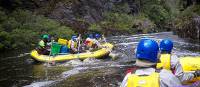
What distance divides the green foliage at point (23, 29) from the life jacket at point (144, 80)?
20.4 meters

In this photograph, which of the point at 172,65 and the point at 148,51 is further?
the point at 172,65

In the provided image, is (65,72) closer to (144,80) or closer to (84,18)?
(144,80)

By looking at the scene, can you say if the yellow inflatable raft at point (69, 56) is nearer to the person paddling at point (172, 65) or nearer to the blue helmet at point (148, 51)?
the person paddling at point (172, 65)

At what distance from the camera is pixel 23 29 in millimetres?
30312

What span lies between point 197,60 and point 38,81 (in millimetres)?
7879

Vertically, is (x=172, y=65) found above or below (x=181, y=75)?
below

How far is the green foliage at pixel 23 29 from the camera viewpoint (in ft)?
83.3

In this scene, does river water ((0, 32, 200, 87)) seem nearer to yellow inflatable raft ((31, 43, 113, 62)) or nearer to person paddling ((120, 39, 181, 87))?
yellow inflatable raft ((31, 43, 113, 62))

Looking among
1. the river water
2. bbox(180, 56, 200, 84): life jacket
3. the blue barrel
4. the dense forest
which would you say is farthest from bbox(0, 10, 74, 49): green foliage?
bbox(180, 56, 200, 84): life jacket

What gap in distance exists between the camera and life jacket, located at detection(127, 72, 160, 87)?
137 inches

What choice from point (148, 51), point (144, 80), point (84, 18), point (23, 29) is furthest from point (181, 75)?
point (84, 18)

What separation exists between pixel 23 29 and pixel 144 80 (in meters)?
27.7

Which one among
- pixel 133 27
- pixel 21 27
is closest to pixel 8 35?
pixel 21 27

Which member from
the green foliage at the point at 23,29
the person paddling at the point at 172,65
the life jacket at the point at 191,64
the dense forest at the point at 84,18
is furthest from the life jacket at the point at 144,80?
the dense forest at the point at 84,18
